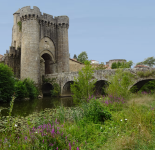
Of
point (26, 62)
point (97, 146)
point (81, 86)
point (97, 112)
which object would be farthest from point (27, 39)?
point (97, 146)

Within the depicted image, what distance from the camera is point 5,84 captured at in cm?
1762

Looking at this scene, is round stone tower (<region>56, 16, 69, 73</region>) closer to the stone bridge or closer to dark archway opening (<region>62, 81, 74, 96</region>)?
the stone bridge

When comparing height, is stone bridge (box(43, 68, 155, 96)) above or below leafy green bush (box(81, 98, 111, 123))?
above

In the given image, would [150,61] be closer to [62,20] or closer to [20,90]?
[62,20]

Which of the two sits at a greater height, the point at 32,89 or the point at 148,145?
the point at 32,89

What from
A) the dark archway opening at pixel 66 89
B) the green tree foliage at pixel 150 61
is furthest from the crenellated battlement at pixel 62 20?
the green tree foliage at pixel 150 61

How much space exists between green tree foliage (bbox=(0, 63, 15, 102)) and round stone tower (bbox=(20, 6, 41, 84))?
583 cm

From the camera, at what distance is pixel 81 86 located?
33.2 ft

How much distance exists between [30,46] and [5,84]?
858 cm

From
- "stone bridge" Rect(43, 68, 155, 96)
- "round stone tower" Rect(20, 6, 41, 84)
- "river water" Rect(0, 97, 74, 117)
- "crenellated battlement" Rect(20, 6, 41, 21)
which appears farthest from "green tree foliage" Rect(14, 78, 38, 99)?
"crenellated battlement" Rect(20, 6, 41, 21)

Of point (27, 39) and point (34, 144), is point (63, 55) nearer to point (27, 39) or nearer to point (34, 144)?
point (27, 39)

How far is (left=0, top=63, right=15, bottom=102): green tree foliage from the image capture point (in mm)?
16922

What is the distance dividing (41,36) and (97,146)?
25.8m

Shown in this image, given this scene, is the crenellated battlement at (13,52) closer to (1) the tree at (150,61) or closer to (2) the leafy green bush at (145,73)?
(2) the leafy green bush at (145,73)
